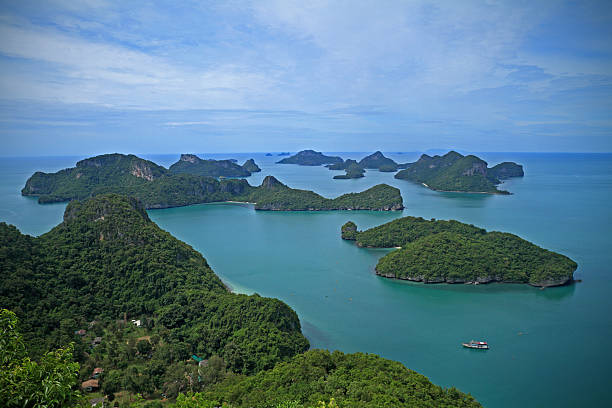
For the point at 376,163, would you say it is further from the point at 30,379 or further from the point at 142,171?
the point at 30,379

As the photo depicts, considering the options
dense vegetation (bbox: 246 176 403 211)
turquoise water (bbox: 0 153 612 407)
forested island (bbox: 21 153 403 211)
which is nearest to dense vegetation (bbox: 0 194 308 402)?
turquoise water (bbox: 0 153 612 407)

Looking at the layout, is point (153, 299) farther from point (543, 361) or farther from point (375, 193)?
point (375, 193)

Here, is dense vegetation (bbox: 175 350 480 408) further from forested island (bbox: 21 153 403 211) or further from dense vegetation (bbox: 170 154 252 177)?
dense vegetation (bbox: 170 154 252 177)

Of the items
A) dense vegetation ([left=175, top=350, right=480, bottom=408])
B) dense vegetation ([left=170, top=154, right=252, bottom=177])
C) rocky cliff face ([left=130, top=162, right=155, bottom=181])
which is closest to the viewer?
dense vegetation ([left=175, top=350, right=480, bottom=408])

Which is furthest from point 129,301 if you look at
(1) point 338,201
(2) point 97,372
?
(1) point 338,201

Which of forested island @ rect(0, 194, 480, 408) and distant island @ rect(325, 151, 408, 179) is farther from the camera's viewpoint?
distant island @ rect(325, 151, 408, 179)

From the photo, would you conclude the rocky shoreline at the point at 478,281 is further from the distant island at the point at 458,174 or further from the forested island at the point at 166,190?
the distant island at the point at 458,174

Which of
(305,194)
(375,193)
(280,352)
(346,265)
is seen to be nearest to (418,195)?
(375,193)

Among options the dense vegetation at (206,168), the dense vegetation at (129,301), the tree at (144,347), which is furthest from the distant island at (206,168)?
the tree at (144,347)

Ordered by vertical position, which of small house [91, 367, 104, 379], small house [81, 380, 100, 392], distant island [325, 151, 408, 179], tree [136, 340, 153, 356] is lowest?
small house [81, 380, 100, 392]
